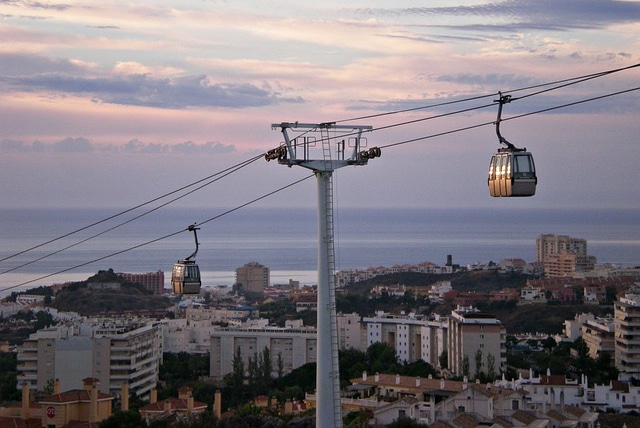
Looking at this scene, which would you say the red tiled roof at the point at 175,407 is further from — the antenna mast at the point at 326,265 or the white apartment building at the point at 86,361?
the antenna mast at the point at 326,265

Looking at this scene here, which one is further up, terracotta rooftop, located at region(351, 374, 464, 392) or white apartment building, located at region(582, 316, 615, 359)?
white apartment building, located at region(582, 316, 615, 359)

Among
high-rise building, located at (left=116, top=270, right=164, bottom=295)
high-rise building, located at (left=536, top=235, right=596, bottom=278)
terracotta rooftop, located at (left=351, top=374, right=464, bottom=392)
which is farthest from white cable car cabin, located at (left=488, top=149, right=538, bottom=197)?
high-rise building, located at (left=536, top=235, right=596, bottom=278)

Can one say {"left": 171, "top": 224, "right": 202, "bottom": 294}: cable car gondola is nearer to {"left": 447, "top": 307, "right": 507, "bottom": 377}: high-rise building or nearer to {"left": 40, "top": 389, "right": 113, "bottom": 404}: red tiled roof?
{"left": 40, "top": 389, "right": 113, "bottom": 404}: red tiled roof

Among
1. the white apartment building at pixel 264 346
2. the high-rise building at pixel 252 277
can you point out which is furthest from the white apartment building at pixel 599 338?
the high-rise building at pixel 252 277

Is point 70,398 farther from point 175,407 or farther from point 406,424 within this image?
point 406,424

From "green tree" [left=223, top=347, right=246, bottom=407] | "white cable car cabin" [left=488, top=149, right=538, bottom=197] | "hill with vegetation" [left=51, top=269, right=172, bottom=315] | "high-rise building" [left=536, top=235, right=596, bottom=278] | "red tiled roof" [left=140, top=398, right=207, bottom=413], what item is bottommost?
"green tree" [left=223, top=347, right=246, bottom=407]

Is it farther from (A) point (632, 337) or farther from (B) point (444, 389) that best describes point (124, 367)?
(A) point (632, 337)

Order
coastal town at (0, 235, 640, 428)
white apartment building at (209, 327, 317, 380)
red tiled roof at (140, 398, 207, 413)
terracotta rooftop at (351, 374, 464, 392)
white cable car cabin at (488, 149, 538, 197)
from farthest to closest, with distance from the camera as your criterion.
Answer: white apartment building at (209, 327, 317, 380)
terracotta rooftop at (351, 374, 464, 392)
red tiled roof at (140, 398, 207, 413)
coastal town at (0, 235, 640, 428)
white cable car cabin at (488, 149, 538, 197)
